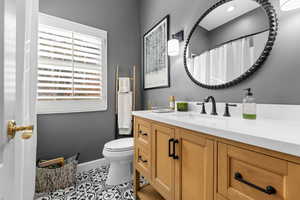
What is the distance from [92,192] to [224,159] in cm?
150

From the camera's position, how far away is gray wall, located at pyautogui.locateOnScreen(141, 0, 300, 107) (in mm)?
783

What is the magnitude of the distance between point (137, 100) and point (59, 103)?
116 cm

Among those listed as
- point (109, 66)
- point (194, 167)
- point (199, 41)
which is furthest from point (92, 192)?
point (199, 41)

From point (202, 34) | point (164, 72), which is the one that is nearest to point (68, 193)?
point (164, 72)

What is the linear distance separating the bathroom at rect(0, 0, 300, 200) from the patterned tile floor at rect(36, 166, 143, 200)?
1 cm

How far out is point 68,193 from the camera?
144 cm

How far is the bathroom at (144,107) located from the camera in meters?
0.47

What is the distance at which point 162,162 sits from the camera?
0.99 meters

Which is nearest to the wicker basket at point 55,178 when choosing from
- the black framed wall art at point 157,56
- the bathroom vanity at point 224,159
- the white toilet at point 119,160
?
the white toilet at point 119,160

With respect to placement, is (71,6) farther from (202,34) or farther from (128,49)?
(202,34)

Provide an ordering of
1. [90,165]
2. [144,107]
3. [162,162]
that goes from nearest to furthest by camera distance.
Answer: [162,162]
[90,165]
[144,107]

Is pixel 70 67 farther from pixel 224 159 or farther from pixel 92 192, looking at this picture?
pixel 224 159

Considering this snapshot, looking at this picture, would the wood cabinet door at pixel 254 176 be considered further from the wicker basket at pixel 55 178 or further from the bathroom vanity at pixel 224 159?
the wicker basket at pixel 55 178

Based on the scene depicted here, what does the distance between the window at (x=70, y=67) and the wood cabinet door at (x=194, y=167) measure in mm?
1551
